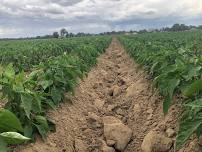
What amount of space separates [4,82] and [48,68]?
231cm

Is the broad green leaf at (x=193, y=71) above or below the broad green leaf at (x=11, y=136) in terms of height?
above

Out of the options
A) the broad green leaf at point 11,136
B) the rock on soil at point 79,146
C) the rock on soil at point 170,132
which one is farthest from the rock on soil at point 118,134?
the broad green leaf at point 11,136

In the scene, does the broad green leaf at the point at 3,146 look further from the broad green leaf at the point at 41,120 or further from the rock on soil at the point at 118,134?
the rock on soil at the point at 118,134

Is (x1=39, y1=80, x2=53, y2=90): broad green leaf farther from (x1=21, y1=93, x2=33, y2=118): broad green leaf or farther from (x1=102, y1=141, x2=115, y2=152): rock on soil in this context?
(x1=21, y1=93, x2=33, y2=118): broad green leaf

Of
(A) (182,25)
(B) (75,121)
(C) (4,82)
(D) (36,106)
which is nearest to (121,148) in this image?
(B) (75,121)

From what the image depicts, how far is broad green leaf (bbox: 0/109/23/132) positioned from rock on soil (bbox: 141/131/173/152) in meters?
2.51

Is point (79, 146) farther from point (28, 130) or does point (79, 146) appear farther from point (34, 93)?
point (34, 93)

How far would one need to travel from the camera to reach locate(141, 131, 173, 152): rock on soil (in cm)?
503

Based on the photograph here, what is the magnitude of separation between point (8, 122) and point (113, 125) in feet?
11.9

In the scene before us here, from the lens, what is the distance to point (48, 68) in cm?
648

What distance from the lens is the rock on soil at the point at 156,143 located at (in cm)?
503

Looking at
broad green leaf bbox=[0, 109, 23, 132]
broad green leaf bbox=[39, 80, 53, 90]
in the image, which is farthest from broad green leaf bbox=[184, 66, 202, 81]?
broad green leaf bbox=[0, 109, 23, 132]

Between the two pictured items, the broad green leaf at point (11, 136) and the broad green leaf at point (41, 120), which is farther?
the broad green leaf at point (41, 120)

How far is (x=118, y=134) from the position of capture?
617 cm
